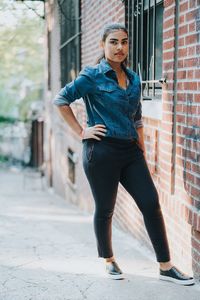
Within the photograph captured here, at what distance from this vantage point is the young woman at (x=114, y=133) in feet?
12.2

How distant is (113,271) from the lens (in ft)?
13.2

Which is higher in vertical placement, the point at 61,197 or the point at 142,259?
the point at 142,259

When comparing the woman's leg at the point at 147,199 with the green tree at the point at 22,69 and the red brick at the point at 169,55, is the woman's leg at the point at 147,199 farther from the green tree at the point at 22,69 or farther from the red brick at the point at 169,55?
the green tree at the point at 22,69

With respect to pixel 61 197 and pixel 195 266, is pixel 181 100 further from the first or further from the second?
pixel 61 197

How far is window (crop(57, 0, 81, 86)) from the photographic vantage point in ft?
31.0

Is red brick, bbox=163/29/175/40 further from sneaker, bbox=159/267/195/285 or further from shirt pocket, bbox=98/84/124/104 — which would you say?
sneaker, bbox=159/267/195/285

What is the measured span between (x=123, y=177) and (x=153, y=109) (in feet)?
3.98

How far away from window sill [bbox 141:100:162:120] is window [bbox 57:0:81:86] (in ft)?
14.1

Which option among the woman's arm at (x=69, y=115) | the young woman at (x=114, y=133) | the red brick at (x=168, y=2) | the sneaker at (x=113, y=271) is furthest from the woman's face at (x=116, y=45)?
the sneaker at (x=113, y=271)

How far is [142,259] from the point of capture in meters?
4.65

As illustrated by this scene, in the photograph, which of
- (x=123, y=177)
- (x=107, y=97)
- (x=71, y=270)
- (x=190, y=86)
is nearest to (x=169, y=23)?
(x=190, y=86)

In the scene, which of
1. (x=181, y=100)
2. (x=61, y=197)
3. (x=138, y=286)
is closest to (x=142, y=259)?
(x=138, y=286)

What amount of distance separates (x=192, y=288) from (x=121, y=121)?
1209 millimetres

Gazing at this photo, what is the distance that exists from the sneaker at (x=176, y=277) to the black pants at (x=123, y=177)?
0.09m
